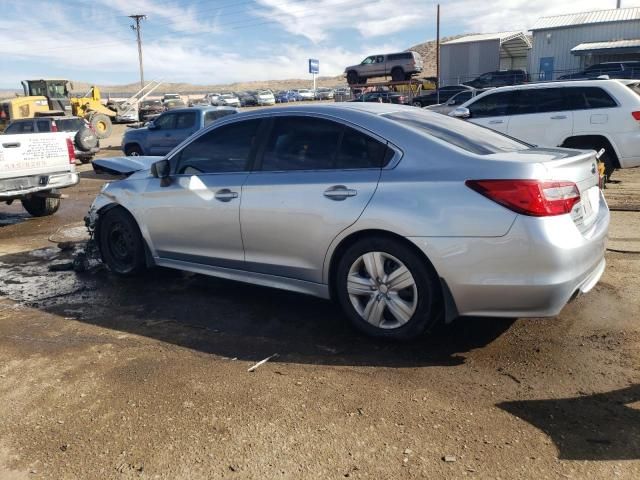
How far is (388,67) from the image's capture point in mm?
34500

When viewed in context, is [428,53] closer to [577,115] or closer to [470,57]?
[470,57]

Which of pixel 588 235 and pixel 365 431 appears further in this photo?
pixel 588 235

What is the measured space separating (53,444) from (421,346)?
7.50 feet

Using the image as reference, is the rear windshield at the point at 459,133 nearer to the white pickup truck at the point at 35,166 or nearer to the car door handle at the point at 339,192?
the car door handle at the point at 339,192

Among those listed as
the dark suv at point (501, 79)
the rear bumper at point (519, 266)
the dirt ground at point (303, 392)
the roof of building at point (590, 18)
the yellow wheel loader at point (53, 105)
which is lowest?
the dirt ground at point (303, 392)

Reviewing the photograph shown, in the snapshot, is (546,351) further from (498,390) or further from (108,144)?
(108,144)

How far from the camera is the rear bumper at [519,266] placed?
3270 mm

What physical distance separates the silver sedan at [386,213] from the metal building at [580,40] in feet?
125

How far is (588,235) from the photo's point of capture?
357cm

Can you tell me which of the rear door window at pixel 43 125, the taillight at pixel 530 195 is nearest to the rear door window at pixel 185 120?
the rear door window at pixel 43 125

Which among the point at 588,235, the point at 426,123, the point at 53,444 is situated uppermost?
the point at 426,123

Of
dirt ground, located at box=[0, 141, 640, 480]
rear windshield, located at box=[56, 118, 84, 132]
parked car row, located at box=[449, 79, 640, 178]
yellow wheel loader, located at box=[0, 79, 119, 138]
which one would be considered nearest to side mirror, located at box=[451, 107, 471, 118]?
parked car row, located at box=[449, 79, 640, 178]

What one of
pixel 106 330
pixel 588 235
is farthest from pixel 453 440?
pixel 106 330

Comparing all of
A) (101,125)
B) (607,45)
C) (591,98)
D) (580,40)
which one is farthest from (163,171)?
(580,40)
